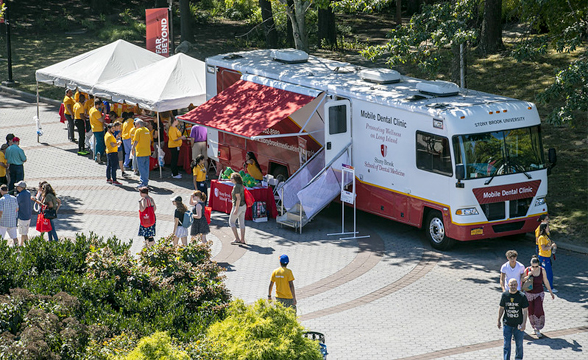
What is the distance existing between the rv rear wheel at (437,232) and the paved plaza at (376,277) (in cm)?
20

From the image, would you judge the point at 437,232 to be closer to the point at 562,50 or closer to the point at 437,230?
the point at 437,230

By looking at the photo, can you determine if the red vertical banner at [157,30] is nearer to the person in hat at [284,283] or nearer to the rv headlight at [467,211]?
the rv headlight at [467,211]

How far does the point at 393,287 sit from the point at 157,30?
15656 mm

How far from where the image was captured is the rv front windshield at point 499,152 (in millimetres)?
16000

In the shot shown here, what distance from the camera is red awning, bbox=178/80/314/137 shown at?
18.8m

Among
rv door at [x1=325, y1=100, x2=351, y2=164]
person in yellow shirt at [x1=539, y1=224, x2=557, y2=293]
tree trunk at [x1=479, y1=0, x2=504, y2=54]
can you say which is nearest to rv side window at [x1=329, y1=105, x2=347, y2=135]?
rv door at [x1=325, y1=100, x2=351, y2=164]

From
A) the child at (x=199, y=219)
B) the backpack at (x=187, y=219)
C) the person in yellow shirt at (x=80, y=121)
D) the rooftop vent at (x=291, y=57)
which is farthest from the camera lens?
the person in yellow shirt at (x=80, y=121)

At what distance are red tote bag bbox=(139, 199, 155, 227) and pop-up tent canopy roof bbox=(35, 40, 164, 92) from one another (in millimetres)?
9268

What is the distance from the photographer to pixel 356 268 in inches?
626

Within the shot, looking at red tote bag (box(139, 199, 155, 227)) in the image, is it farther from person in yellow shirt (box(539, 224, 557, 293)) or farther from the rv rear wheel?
Result: person in yellow shirt (box(539, 224, 557, 293))

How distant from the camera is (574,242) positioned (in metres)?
17.0

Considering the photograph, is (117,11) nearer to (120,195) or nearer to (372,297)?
(120,195)

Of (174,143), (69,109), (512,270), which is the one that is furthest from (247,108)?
(512,270)

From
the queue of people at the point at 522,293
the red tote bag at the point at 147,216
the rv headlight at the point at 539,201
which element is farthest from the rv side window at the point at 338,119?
the queue of people at the point at 522,293
